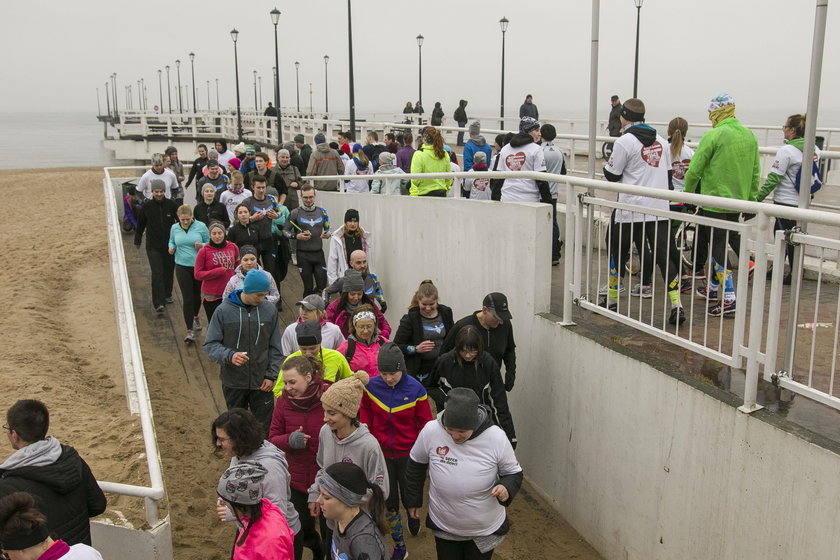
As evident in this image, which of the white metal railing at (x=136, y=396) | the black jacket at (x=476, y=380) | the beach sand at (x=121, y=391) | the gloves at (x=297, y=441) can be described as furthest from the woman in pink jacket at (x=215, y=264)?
the gloves at (x=297, y=441)

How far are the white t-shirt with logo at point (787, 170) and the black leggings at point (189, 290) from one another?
276 inches

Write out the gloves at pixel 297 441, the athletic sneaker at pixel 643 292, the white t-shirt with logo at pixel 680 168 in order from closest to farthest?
the gloves at pixel 297 441, the athletic sneaker at pixel 643 292, the white t-shirt with logo at pixel 680 168

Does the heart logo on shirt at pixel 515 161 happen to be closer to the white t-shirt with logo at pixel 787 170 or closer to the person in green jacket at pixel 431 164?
the person in green jacket at pixel 431 164

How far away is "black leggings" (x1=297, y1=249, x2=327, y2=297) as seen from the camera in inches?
454

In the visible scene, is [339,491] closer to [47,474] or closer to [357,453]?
[357,453]

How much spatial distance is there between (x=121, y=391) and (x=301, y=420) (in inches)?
229

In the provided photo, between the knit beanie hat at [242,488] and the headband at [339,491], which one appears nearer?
the knit beanie hat at [242,488]

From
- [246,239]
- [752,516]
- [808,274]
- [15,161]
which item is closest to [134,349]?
[246,239]

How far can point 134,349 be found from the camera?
24.9ft

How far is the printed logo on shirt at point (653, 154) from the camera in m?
7.19

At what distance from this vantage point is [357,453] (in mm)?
5102

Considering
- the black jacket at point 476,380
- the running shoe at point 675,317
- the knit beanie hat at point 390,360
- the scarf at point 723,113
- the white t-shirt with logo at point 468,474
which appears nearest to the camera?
the white t-shirt with logo at point 468,474

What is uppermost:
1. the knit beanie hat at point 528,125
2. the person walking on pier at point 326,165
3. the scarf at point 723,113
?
the scarf at point 723,113

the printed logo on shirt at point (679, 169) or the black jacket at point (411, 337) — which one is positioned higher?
the printed logo on shirt at point (679, 169)
